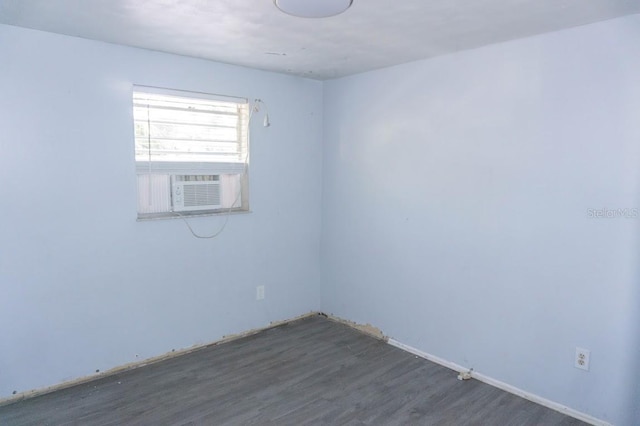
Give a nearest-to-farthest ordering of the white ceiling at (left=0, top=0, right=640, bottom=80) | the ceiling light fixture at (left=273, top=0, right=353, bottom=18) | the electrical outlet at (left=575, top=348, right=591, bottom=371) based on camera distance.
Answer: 1. the ceiling light fixture at (left=273, top=0, right=353, bottom=18)
2. the white ceiling at (left=0, top=0, right=640, bottom=80)
3. the electrical outlet at (left=575, top=348, right=591, bottom=371)

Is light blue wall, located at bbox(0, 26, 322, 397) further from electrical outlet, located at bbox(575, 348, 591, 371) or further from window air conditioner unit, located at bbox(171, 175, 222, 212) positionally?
electrical outlet, located at bbox(575, 348, 591, 371)

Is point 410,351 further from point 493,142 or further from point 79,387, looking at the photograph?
point 79,387

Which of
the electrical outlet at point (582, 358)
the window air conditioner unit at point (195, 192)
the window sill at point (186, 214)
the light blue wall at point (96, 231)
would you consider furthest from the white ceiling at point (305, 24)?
the electrical outlet at point (582, 358)

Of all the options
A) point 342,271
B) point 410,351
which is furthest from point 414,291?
point 342,271

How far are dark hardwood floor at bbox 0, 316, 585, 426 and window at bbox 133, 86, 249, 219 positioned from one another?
1.13 meters

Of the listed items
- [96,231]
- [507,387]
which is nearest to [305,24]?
[96,231]

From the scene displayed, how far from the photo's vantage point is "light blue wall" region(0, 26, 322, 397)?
245cm

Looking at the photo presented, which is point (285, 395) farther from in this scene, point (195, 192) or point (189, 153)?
point (189, 153)

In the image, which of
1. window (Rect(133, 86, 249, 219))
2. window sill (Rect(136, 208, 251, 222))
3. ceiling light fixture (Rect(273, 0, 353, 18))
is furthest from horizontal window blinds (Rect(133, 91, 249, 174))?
ceiling light fixture (Rect(273, 0, 353, 18))

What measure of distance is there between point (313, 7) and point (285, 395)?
221cm

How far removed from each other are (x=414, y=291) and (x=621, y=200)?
149cm

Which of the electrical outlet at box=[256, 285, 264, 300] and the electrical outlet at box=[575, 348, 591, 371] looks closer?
the electrical outlet at box=[575, 348, 591, 371]

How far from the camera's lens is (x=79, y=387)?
Answer: 2658mm

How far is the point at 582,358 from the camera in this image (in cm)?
238
